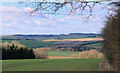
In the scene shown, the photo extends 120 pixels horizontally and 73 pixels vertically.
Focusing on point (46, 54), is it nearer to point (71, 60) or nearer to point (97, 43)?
point (71, 60)

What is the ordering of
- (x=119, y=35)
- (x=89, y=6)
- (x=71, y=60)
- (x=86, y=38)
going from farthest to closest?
(x=71, y=60) < (x=86, y=38) < (x=89, y=6) < (x=119, y=35)

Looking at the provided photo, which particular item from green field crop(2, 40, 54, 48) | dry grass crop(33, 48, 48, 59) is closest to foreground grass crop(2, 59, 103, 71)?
dry grass crop(33, 48, 48, 59)

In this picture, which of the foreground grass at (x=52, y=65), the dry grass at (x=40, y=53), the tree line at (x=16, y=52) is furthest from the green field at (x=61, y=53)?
the tree line at (x=16, y=52)

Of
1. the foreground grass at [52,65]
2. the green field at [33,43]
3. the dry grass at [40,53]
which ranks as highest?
the green field at [33,43]

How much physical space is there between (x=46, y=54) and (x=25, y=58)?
129cm

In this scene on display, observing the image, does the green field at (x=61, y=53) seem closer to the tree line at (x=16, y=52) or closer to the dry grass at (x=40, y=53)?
the dry grass at (x=40, y=53)

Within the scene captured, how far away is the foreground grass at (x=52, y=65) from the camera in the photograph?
11.0 m

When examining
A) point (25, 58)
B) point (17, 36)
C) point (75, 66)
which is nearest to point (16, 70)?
point (25, 58)

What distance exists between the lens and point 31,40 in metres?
11.2

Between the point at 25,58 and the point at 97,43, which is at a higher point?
the point at 97,43

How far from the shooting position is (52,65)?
1165 centimetres

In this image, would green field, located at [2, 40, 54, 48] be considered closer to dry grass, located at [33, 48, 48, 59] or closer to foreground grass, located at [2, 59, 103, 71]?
dry grass, located at [33, 48, 48, 59]

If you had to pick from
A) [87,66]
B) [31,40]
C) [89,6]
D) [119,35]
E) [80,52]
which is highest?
[89,6]

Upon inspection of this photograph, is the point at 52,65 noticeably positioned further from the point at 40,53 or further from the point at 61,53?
the point at 40,53
